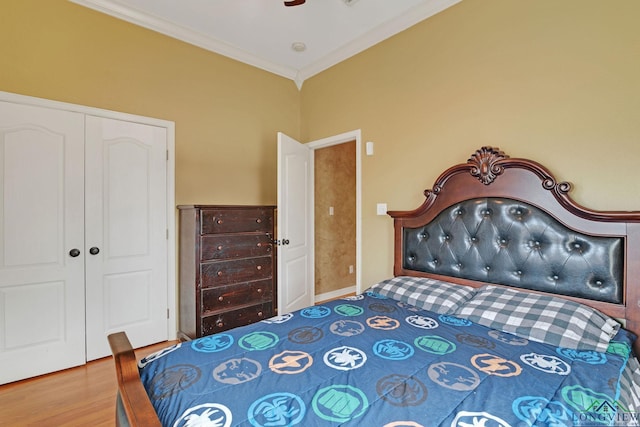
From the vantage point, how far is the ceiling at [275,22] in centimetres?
250

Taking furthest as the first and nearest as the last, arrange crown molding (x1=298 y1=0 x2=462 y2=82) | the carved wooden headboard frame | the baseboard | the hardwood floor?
the baseboard, crown molding (x1=298 y1=0 x2=462 y2=82), the hardwood floor, the carved wooden headboard frame

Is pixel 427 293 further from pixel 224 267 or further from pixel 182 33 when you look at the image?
pixel 182 33

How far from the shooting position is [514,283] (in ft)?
6.34

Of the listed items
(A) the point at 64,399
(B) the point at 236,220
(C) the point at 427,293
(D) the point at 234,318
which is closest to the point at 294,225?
(B) the point at 236,220

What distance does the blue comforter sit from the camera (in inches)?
36.3

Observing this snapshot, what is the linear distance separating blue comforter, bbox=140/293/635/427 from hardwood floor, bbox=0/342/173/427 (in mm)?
1096

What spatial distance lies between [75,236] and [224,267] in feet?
3.80

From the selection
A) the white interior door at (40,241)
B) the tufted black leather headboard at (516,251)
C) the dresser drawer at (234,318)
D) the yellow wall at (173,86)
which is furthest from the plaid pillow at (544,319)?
the white interior door at (40,241)

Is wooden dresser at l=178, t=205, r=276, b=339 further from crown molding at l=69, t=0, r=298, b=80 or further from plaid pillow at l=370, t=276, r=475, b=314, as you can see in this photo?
crown molding at l=69, t=0, r=298, b=80

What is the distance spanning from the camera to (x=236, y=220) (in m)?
2.88

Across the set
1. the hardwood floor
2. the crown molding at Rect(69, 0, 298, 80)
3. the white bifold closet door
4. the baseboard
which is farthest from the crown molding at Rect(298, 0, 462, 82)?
the hardwood floor

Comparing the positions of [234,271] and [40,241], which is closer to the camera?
[40,241]

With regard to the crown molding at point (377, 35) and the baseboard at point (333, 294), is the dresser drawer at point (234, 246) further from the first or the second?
the crown molding at point (377, 35)

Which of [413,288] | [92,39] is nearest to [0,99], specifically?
[92,39]
